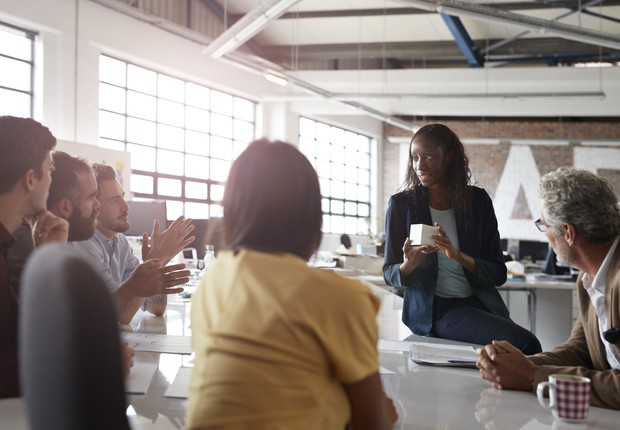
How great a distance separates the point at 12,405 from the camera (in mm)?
1402

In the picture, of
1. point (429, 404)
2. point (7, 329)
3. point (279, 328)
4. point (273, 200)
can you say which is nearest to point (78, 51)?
point (7, 329)

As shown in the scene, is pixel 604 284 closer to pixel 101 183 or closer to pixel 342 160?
pixel 101 183

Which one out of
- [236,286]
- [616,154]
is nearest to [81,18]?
[236,286]

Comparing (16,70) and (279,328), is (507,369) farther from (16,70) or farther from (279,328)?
(16,70)

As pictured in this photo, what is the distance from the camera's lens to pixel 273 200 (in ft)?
3.26

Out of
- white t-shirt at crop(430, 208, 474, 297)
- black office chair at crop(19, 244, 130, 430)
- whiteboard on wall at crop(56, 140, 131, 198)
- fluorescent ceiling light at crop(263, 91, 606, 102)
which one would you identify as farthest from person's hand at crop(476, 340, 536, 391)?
fluorescent ceiling light at crop(263, 91, 606, 102)

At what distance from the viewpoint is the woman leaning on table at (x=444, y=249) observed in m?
2.47

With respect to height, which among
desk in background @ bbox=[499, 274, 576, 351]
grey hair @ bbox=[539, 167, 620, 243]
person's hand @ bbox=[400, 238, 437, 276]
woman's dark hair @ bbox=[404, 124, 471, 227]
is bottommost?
desk in background @ bbox=[499, 274, 576, 351]

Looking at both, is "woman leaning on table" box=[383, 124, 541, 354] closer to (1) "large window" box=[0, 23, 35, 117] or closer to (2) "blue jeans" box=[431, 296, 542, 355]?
(2) "blue jeans" box=[431, 296, 542, 355]

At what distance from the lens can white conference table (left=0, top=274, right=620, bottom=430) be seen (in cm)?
129

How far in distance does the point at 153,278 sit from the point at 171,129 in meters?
8.80

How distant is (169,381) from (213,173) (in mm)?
10390

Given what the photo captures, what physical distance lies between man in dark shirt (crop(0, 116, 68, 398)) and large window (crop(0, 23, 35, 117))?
673cm

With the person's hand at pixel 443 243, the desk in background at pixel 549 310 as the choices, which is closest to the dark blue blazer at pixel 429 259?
the person's hand at pixel 443 243
